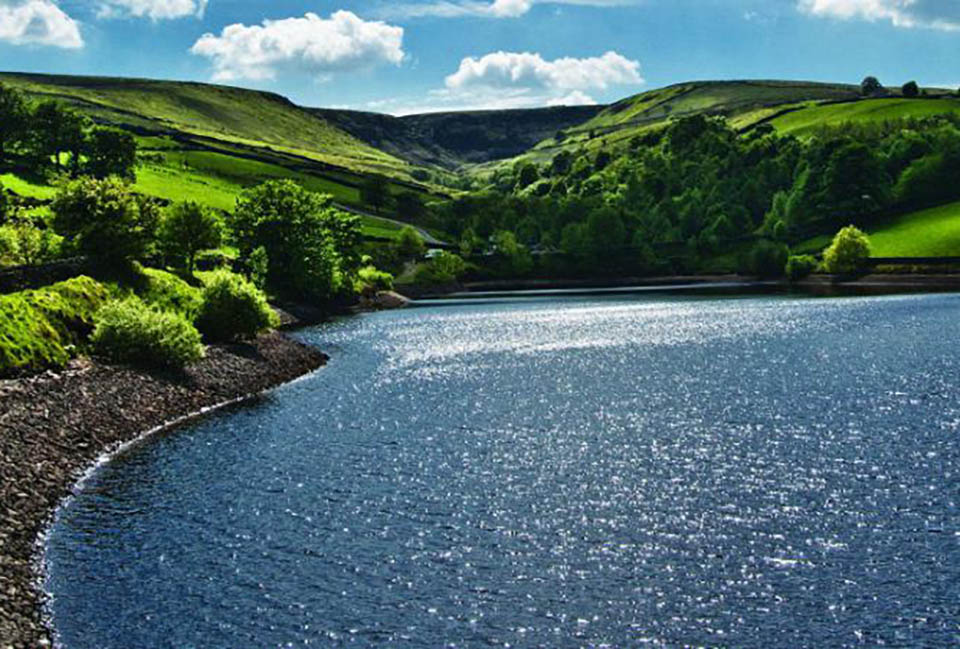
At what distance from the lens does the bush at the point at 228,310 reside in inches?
3428

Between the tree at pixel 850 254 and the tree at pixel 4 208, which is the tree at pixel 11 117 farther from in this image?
the tree at pixel 850 254

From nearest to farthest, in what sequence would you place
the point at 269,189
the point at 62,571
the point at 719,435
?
the point at 62,571 < the point at 719,435 < the point at 269,189

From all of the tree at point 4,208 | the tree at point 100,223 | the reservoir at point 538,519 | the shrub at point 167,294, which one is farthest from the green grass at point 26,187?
the reservoir at point 538,519

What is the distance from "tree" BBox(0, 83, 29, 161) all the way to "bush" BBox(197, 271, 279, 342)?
434 feet

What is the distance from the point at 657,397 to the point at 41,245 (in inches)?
2982

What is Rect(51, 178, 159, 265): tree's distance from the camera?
294 feet

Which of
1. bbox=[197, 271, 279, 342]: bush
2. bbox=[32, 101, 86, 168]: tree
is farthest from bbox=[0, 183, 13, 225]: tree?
bbox=[32, 101, 86, 168]: tree

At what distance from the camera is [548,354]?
100688 millimetres

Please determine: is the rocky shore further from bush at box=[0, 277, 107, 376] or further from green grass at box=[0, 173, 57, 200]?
green grass at box=[0, 173, 57, 200]

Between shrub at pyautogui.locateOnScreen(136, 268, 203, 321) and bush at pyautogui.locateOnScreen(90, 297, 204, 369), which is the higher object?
shrub at pyautogui.locateOnScreen(136, 268, 203, 321)

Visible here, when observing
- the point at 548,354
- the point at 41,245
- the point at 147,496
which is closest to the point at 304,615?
the point at 147,496

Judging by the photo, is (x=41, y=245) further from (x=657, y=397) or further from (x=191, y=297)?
(x=657, y=397)

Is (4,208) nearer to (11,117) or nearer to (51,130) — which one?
(11,117)

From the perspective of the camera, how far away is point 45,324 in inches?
2598
